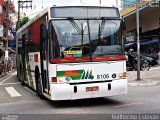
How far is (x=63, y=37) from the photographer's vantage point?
11555 millimetres

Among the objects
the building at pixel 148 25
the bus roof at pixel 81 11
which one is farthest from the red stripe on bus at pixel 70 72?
the building at pixel 148 25

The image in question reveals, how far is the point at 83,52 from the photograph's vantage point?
11656mm

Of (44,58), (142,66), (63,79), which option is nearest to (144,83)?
(44,58)

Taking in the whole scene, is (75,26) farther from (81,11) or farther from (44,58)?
(44,58)

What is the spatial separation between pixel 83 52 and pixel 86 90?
115cm

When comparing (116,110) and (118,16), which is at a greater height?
(118,16)

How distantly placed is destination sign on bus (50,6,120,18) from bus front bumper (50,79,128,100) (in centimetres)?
212

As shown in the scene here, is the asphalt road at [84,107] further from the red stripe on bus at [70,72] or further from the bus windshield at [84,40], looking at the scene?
the bus windshield at [84,40]

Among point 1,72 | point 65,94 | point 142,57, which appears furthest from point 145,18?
point 65,94

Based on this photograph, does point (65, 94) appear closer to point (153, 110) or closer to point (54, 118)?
point (54, 118)

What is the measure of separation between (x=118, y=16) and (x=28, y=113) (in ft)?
13.7

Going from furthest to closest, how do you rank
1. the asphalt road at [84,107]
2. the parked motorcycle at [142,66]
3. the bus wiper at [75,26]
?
the parked motorcycle at [142,66] < the bus wiper at [75,26] < the asphalt road at [84,107]

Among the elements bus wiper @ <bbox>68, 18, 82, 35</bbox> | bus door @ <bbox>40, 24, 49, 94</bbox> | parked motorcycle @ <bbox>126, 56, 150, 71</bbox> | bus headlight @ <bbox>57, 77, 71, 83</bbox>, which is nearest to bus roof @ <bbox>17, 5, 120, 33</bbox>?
bus wiper @ <bbox>68, 18, 82, 35</bbox>

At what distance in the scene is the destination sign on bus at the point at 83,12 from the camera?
467 inches
